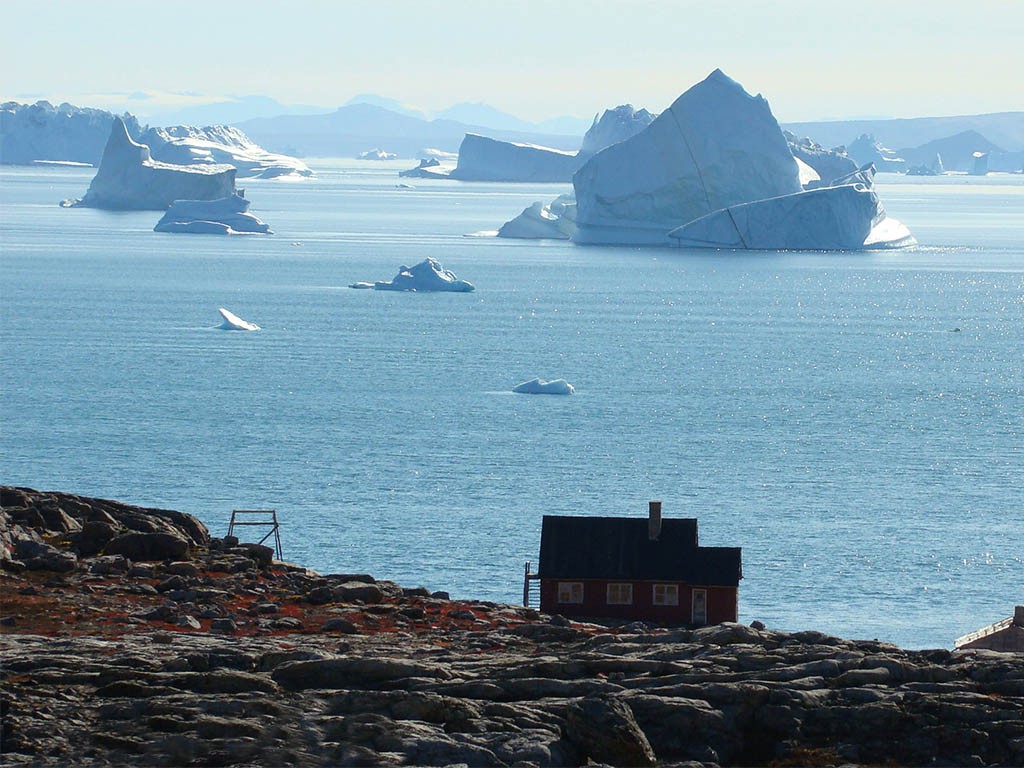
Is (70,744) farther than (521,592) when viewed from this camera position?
No

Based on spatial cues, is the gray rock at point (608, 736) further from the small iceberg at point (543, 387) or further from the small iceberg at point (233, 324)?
the small iceberg at point (233, 324)

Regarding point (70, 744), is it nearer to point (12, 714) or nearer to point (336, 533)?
point (12, 714)

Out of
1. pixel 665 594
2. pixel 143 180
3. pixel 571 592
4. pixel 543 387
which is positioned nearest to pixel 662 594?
pixel 665 594

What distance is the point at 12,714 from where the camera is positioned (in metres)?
11.9

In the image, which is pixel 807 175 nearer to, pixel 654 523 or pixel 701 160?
pixel 701 160

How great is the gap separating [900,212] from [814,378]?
13435 cm

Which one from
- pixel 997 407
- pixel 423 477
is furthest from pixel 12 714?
pixel 997 407

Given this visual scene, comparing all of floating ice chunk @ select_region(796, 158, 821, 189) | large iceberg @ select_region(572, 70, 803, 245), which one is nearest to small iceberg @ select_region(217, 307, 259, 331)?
large iceberg @ select_region(572, 70, 803, 245)

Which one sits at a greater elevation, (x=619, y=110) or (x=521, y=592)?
(x=619, y=110)

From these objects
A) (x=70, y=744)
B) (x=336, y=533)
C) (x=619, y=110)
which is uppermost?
(x=619, y=110)

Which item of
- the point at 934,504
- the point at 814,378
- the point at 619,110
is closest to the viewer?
the point at 934,504

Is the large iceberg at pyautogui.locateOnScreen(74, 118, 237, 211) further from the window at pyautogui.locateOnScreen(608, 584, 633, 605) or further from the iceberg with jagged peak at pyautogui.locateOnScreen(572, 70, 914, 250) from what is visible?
the window at pyautogui.locateOnScreen(608, 584, 633, 605)

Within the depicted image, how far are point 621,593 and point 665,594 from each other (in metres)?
0.68

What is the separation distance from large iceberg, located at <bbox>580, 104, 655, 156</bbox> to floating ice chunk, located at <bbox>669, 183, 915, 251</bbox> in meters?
31.9
